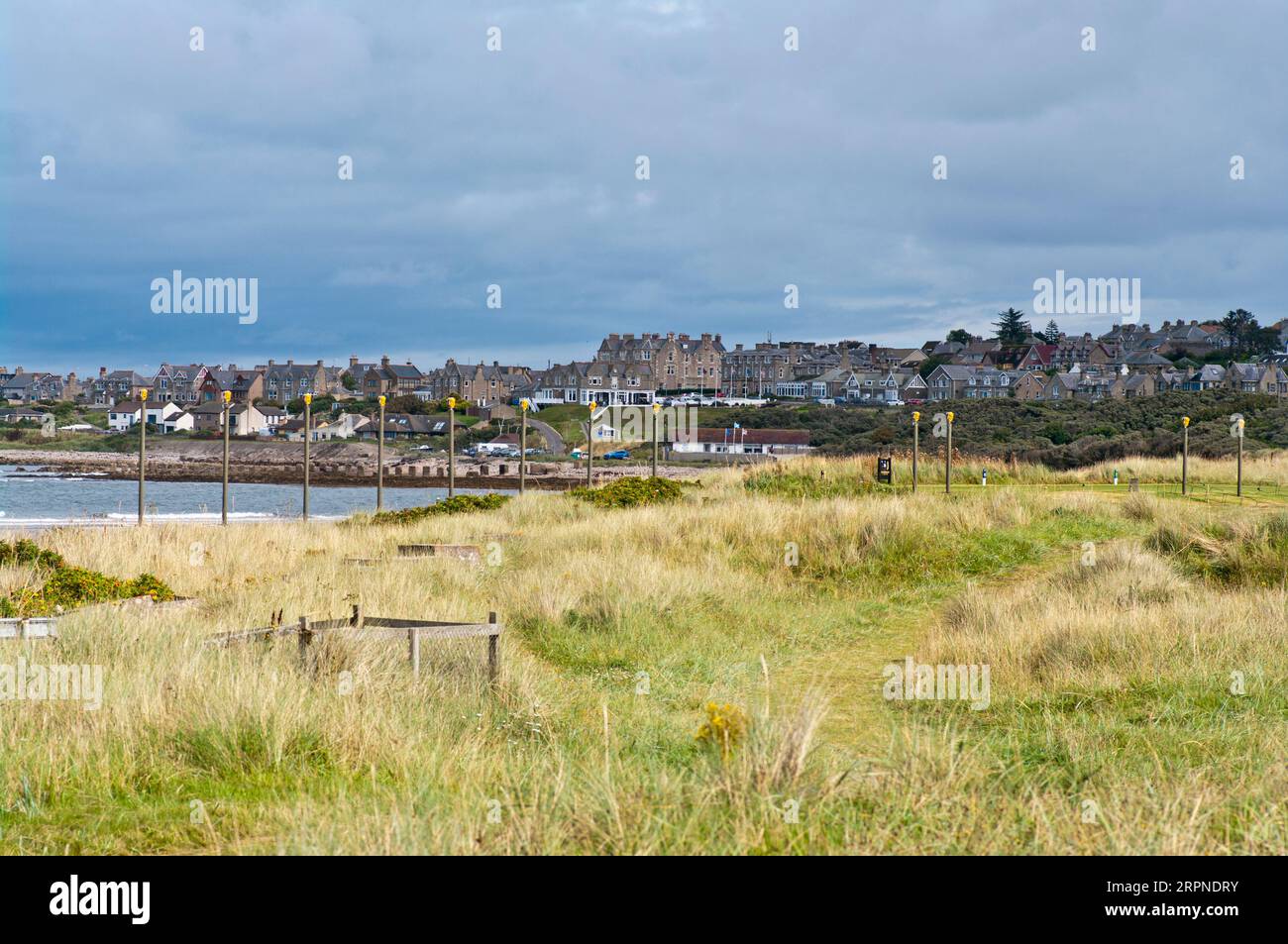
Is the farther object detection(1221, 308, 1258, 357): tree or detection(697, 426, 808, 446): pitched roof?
detection(1221, 308, 1258, 357): tree

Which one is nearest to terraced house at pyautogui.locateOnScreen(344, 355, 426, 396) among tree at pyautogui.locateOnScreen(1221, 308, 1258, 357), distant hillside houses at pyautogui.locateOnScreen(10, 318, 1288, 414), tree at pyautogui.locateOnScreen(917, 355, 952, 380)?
distant hillside houses at pyautogui.locateOnScreen(10, 318, 1288, 414)

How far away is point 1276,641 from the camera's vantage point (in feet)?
34.1

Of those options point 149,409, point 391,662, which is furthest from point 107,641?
point 149,409

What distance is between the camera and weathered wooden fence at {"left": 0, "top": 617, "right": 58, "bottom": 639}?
1008 centimetres

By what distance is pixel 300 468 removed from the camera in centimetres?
9162

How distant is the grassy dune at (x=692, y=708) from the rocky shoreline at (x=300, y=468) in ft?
180

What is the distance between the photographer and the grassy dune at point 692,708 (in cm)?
580

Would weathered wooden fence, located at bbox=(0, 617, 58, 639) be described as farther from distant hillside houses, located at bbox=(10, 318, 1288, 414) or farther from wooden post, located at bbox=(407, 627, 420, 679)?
distant hillside houses, located at bbox=(10, 318, 1288, 414)

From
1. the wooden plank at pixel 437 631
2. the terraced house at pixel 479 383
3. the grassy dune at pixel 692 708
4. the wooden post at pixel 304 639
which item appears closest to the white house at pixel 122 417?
the terraced house at pixel 479 383

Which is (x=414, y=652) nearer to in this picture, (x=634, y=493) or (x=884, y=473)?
(x=634, y=493)

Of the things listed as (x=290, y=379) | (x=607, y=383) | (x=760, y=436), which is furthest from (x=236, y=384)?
(x=760, y=436)

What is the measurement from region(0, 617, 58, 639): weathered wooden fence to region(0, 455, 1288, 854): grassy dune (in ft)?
1.17

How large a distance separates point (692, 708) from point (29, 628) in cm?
608

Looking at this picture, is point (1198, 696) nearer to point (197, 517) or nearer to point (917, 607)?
point (917, 607)
